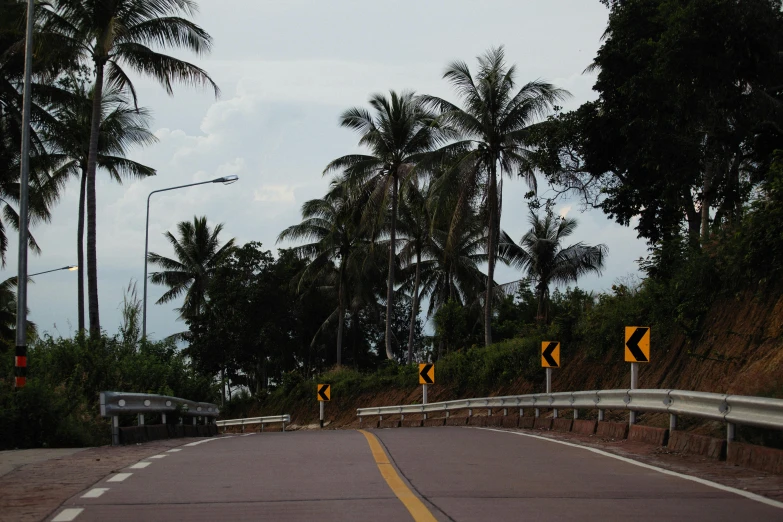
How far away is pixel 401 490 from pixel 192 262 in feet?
194

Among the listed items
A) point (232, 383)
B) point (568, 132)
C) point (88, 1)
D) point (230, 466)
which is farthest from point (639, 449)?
point (232, 383)

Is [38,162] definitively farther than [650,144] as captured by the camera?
Yes

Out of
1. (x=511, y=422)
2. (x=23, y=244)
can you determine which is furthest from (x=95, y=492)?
(x=511, y=422)

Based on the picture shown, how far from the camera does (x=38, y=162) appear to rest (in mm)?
34000

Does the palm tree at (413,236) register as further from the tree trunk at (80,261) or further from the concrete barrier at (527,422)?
the concrete barrier at (527,422)

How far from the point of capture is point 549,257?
170 feet

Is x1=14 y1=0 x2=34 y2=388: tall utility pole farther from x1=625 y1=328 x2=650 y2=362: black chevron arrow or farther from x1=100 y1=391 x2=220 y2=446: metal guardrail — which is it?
x1=625 y1=328 x2=650 y2=362: black chevron arrow

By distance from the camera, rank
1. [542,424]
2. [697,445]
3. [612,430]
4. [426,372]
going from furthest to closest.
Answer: [426,372] < [542,424] < [612,430] < [697,445]

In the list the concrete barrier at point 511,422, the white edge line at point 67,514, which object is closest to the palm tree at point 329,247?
the concrete barrier at point 511,422

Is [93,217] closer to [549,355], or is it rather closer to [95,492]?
[549,355]

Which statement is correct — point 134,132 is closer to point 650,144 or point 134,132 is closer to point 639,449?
point 650,144

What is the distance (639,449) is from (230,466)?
19.7ft

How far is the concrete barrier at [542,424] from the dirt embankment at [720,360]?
2561 millimetres

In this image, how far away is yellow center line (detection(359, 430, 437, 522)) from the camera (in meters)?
7.18
